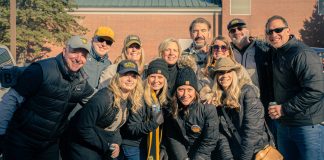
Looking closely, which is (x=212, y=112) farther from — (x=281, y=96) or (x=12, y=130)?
(x=12, y=130)

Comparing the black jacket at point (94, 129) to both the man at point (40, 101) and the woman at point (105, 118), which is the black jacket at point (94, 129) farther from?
the man at point (40, 101)

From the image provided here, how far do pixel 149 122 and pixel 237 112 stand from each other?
1138mm

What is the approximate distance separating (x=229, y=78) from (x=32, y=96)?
2464 mm

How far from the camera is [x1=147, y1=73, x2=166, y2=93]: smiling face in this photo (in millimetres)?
5164

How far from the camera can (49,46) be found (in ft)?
129

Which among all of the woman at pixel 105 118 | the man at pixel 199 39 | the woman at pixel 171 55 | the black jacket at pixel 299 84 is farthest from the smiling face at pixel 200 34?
the woman at pixel 105 118

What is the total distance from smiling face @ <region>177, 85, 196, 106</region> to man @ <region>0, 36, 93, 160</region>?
1.32m

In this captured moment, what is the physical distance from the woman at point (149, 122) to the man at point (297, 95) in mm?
1448

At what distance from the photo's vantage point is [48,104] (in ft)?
13.5

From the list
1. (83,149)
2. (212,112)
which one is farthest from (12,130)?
(212,112)

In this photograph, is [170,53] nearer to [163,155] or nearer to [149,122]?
[149,122]

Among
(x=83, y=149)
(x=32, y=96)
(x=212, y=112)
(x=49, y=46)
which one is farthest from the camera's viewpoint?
(x=49, y=46)

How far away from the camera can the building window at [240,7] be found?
131 feet

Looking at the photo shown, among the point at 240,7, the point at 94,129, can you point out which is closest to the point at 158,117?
the point at 94,129
